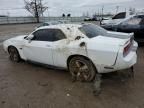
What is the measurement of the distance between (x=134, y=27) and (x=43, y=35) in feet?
17.2

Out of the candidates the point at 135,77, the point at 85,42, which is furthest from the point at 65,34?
the point at 135,77

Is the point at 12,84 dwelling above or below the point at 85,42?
below

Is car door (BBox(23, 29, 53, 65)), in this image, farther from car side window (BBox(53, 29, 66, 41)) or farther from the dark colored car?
the dark colored car

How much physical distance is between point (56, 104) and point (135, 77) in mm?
2514

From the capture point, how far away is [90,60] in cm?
445

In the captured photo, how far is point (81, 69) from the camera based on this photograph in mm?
4699

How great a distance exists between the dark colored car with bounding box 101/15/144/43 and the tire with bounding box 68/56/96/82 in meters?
5.13

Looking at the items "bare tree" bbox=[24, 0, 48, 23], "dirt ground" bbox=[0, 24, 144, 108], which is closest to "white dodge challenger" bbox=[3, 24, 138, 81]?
"dirt ground" bbox=[0, 24, 144, 108]

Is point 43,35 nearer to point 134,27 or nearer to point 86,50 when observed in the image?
point 86,50

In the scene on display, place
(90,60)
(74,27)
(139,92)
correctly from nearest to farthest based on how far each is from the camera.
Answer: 1. (139,92)
2. (90,60)
3. (74,27)

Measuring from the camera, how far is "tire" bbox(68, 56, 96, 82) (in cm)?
453

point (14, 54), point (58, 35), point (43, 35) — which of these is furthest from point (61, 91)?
point (14, 54)

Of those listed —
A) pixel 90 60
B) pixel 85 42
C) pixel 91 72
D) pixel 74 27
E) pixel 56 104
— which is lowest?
pixel 56 104

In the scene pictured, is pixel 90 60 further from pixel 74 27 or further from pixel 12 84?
pixel 12 84
